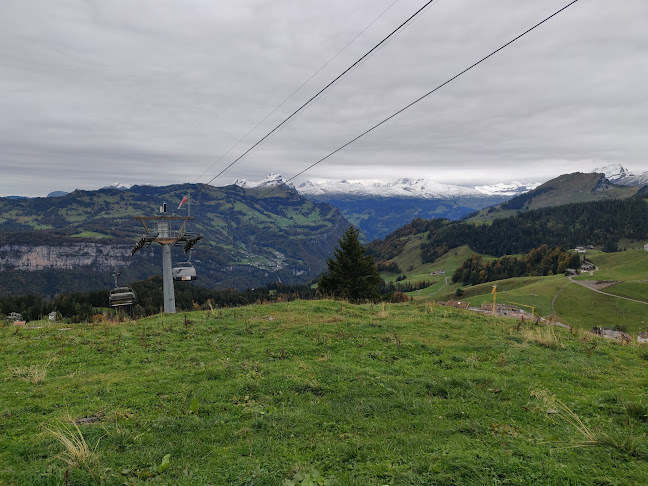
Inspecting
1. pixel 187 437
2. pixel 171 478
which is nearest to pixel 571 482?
pixel 171 478

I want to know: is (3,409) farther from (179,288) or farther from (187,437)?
(179,288)

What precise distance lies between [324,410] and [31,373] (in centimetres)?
817

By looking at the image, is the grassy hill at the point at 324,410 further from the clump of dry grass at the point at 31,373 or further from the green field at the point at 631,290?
the green field at the point at 631,290

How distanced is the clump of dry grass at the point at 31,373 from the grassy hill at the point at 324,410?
0.05 m

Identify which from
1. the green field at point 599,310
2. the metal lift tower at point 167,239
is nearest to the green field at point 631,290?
the green field at point 599,310

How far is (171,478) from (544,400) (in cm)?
726

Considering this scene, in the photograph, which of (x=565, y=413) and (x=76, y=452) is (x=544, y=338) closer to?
(x=565, y=413)

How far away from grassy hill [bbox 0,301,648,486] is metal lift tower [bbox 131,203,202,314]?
19200 mm

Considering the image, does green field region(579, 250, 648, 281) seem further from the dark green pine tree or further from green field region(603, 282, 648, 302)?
the dark green pine tree

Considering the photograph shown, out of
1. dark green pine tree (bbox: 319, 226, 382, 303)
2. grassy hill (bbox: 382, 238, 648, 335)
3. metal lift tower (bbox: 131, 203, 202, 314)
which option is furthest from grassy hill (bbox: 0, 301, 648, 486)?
grassy hill (bbox: 382, 238, 648, 335)

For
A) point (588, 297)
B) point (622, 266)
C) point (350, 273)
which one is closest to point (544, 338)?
point (350, 273)

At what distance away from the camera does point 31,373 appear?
386 inches

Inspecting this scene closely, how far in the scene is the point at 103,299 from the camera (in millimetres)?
101188

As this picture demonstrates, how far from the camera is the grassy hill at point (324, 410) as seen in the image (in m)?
5.45
